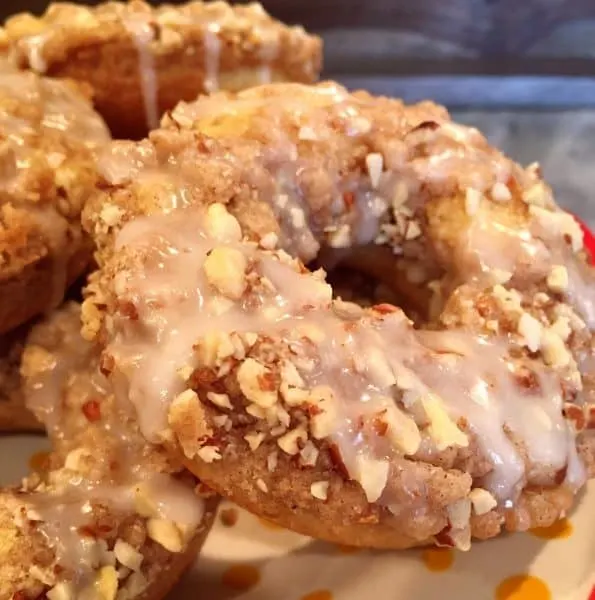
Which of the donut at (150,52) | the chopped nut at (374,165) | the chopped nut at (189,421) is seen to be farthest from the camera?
the donut at (150,52)

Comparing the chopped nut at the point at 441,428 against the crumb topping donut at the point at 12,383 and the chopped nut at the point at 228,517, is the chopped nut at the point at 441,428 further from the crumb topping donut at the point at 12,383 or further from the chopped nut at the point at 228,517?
the crumb topping donut at the point at 12,383

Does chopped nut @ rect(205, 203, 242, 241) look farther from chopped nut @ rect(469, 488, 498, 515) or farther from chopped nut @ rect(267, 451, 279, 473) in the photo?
chopped nut @ rect(469, 488, 498, 515)

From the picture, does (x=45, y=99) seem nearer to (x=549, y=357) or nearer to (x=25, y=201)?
(x=25, y=201)

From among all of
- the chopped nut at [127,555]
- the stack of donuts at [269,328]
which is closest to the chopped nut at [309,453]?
the stack of donuts at [269,328]

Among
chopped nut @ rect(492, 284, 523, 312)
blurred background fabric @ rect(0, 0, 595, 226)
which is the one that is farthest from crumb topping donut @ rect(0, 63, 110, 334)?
blurred background fabric @ rect(0, 0, 595, 226)

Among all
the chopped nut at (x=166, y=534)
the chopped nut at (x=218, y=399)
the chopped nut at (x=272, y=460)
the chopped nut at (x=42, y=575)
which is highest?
the chopped nut at (x=218, y=399)

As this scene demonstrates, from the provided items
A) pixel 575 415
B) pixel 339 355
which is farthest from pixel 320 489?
pixel 575 415
